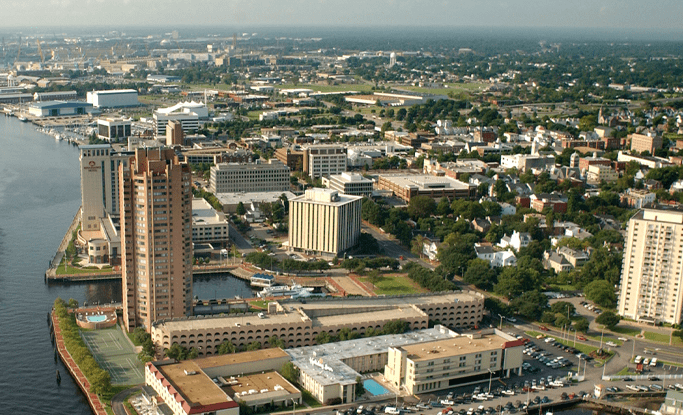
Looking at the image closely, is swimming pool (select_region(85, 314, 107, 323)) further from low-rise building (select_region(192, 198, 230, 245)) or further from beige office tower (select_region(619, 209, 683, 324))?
beige office tower (select_region(619, 209, 683, 324))

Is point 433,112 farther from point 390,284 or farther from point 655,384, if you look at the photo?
point 655,384

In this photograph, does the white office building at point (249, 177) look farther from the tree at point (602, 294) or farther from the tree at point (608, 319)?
the tree at point (608, 319)

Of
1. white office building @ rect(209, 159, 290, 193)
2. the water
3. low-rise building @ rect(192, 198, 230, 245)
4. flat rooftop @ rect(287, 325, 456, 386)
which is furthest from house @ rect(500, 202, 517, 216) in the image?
flat rooftop @ rect(287, 325, 456, 386)

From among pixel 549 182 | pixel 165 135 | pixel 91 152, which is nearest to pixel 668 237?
pixel 549 182

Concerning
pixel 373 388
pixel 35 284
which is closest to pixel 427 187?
pixel 35 284

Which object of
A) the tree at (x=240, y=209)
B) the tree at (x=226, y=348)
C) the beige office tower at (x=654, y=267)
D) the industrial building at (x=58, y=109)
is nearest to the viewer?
the tree at (x=226, y=348)

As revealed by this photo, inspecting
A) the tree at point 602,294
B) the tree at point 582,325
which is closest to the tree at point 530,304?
the tree at point 582,325
